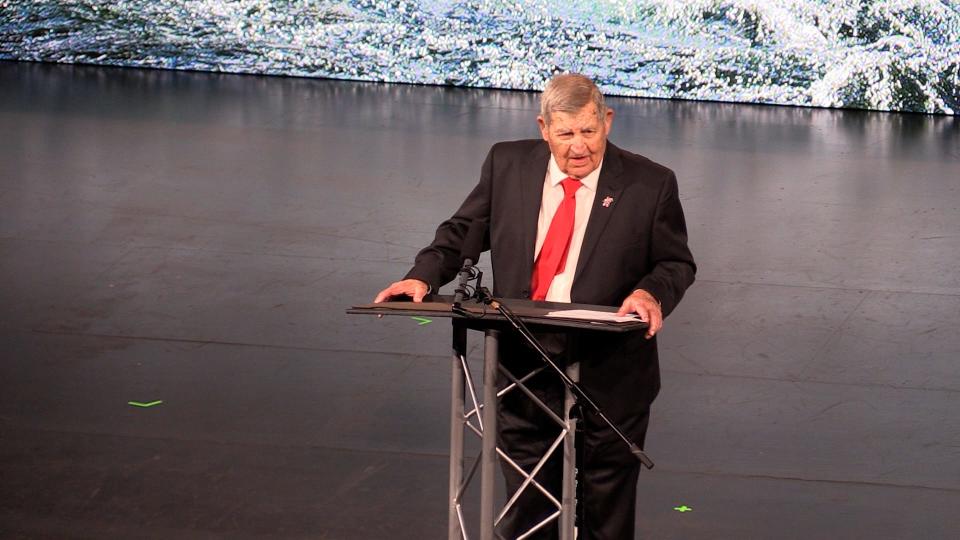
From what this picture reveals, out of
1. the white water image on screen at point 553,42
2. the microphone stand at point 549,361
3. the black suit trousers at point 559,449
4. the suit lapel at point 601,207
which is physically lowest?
the black suit trousers at point 559,449

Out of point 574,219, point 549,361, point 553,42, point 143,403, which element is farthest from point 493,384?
point 553,42

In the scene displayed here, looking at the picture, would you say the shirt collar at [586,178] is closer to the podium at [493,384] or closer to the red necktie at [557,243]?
the red necktie at [557,243]

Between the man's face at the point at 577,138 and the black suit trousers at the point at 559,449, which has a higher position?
the man's face at the point at 577,138

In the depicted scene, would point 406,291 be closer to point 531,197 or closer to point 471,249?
point 471,249

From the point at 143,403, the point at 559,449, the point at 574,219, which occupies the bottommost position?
the point at 143,403

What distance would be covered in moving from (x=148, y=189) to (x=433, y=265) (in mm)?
4919

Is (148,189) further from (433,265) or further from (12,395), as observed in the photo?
(433,265)

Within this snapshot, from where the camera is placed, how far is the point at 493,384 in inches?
86.5

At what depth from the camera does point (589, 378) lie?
96.1 inches

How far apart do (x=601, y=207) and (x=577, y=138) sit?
0.16 meters

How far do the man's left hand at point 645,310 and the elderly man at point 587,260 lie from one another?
103 mm

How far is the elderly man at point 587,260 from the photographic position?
7.87ft

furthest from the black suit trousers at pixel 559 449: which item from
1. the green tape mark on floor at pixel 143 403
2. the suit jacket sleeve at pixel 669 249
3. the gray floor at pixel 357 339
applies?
the green tape mark on floor at pixel 143 403

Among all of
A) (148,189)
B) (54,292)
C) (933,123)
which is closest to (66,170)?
(148,189)
